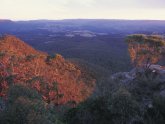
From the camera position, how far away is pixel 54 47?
138m

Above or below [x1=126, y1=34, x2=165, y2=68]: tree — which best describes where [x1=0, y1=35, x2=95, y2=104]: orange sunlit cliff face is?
below

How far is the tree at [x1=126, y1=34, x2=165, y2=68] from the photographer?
4600cm

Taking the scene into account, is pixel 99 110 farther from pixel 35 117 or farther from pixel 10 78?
pixel 10 78

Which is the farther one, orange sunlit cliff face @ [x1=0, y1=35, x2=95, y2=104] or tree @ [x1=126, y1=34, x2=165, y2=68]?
tree @ [x1=126, y1=34, x2=165, y2=68]

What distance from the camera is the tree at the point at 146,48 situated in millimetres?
46000

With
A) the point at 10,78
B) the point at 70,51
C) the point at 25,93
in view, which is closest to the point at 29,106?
the point at 25,93

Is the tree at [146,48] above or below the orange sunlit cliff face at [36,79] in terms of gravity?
above

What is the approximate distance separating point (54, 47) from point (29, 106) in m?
125

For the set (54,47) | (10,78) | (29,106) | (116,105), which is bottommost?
(54,47)

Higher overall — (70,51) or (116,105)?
(116,105)

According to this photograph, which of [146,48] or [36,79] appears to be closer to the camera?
[36,79]

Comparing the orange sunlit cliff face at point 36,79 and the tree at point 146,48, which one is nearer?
the orange sunlit cliff face at point 36,79

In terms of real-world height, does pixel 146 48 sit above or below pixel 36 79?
above

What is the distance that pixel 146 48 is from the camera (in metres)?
47.0
